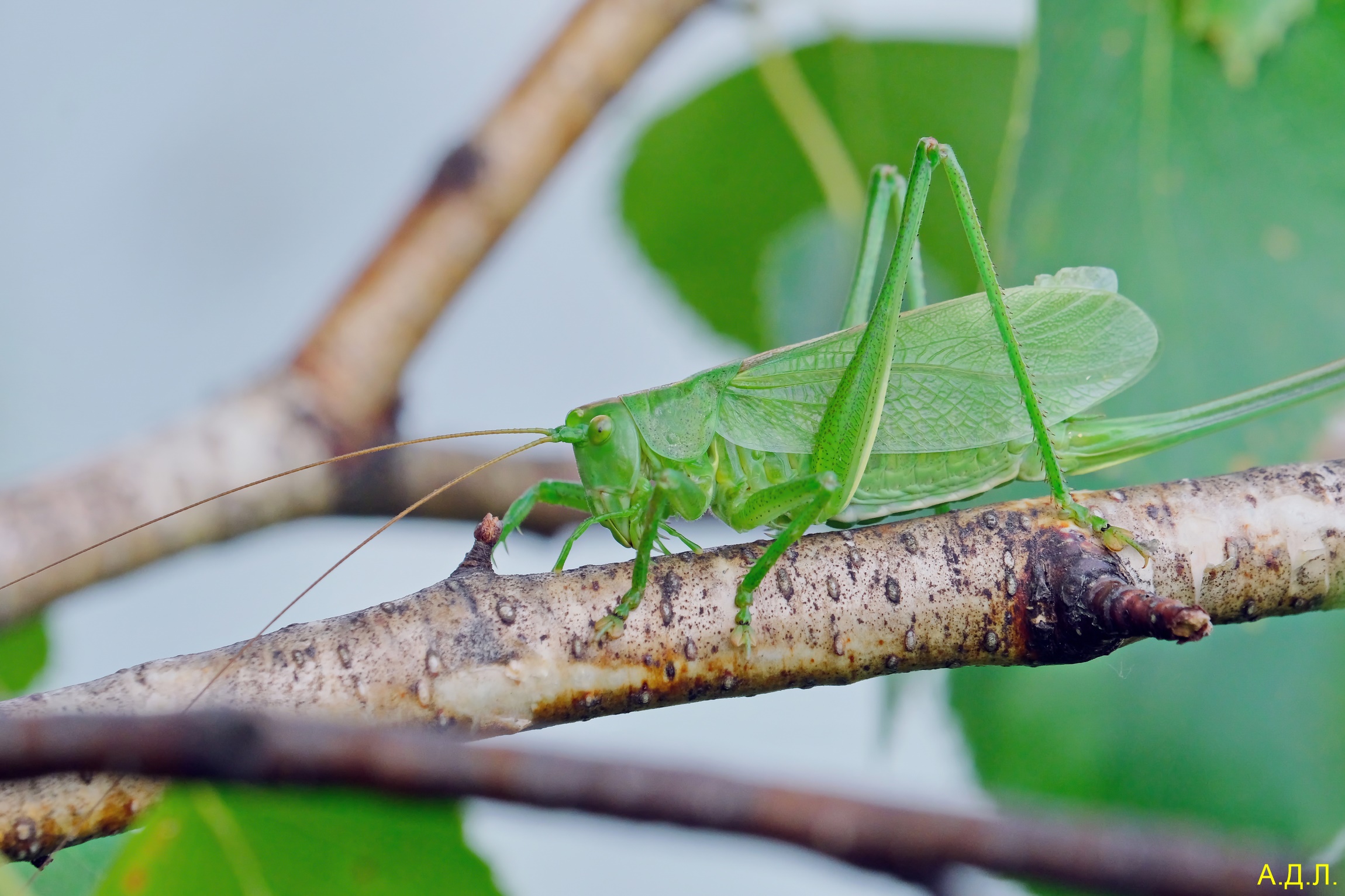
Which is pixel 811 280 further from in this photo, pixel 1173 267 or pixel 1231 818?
pixel 1231 818

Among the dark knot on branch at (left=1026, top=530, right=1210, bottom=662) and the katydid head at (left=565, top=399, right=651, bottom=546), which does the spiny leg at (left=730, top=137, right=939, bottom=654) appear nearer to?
the katydid head at (left=565, top=399, right=651, bottom=546)

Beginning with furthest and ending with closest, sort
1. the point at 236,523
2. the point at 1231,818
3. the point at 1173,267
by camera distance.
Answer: the point at 236,523 < the point at 1173,267 < the point at 1231,818

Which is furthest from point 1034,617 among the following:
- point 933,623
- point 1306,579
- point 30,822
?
point 30,822

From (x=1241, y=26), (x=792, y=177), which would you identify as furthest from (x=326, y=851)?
(x=792, y=177)

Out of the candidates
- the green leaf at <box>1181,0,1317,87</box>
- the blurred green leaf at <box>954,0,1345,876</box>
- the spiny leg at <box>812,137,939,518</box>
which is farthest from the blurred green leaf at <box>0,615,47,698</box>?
the green leaf at <box>1181,0,1317,87</box>

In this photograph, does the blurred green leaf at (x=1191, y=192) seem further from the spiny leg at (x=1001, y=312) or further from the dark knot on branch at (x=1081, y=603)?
the dark knot on branch at (x=1081, y=603)

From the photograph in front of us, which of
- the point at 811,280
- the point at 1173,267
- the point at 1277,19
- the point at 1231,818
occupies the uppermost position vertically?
the point at 1277,19

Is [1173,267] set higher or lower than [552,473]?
higher

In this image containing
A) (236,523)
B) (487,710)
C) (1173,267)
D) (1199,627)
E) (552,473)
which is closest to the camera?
(1199,627)
